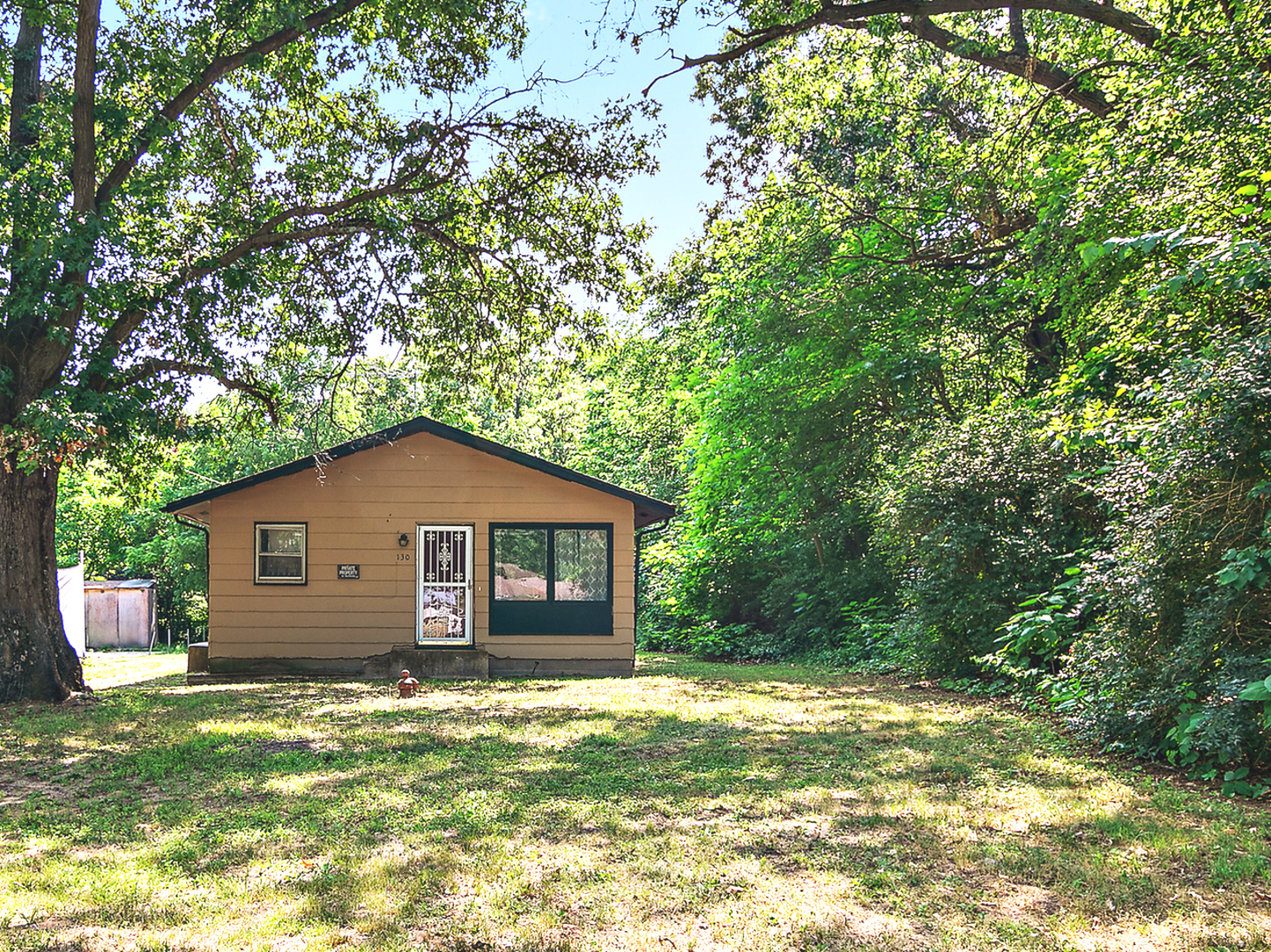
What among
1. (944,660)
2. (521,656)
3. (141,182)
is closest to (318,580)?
(521,656)

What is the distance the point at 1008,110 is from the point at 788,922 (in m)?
13.1

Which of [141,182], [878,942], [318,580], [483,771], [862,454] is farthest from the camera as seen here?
[862,454]

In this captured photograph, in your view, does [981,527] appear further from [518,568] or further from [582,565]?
[518,568]

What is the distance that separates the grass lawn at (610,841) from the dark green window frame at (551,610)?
16.5 feet

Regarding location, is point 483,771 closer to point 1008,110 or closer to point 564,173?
point 564,173

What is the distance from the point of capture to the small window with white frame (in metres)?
12.9

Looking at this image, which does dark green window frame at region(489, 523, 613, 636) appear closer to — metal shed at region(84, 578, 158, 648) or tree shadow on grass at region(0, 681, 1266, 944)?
tree shadow on grass at region(0, 681, 1266, 944)

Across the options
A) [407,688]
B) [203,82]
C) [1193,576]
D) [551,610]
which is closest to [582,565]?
[551,610]

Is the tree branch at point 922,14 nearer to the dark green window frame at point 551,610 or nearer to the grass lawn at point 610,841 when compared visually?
the dark green window frame at point 551,610

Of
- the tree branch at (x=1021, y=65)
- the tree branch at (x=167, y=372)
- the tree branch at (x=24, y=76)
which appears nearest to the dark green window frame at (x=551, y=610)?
the tree branch at (x=167, y=372)

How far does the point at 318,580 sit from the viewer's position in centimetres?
1278

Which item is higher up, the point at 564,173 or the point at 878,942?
the point at 564,173

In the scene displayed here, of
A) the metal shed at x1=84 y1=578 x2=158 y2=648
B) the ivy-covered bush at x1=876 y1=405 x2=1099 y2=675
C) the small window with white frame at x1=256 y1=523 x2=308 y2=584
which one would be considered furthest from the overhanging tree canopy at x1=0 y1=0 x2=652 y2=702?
the metal shed at x1=84 y1=578 x2=158 y2=648

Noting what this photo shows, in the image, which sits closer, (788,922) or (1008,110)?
(788,922)
